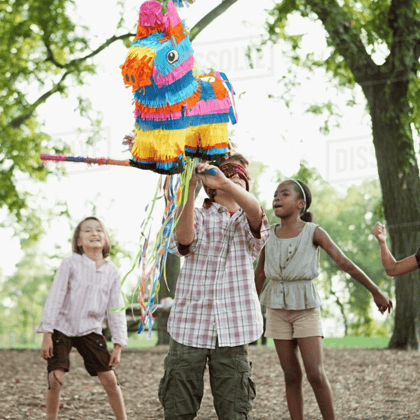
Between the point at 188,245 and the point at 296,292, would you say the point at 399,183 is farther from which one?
the point at 188,245

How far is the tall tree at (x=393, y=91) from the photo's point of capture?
8.27 m

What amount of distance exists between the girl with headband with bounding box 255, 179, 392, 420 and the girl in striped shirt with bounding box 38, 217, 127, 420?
978mm

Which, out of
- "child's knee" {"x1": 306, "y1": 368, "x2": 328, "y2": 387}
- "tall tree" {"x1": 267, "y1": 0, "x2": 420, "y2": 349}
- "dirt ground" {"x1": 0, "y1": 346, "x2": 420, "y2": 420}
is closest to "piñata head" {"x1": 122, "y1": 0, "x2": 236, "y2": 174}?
"child's knee" {"x1": 306, "y1": 368, "x2": 328, "y2": 387}

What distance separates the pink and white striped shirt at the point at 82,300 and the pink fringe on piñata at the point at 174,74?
2.13 metres

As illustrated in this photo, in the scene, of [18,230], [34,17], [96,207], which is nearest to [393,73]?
[34,17]

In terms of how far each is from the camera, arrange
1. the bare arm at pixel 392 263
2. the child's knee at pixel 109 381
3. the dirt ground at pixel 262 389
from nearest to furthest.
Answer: the bare arm at pixel 392 263 → the child's knee at pixel 109 381 → the dirt ground at pixel 262 389

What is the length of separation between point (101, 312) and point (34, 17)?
816 centimetres

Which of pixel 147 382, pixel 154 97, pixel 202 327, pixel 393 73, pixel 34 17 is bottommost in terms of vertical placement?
pixel 147 382

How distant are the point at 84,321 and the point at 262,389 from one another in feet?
8.50

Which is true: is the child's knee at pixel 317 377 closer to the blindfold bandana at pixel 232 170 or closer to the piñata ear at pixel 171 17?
the blindfold bandana at pixel 232 170

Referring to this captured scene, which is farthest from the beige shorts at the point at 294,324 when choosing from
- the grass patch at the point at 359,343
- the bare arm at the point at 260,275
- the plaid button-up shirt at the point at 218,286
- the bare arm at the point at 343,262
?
the grass patch at the point at 359,343

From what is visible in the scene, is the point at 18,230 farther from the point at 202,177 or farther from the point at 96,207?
the point at 202,177

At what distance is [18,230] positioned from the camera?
15562mm

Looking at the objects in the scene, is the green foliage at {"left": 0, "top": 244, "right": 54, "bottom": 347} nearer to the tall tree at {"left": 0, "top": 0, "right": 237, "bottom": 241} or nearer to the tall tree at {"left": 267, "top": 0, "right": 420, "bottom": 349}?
the tall tree at {"left": 0, "top": 0, "right": 237, "bottom": 241}
